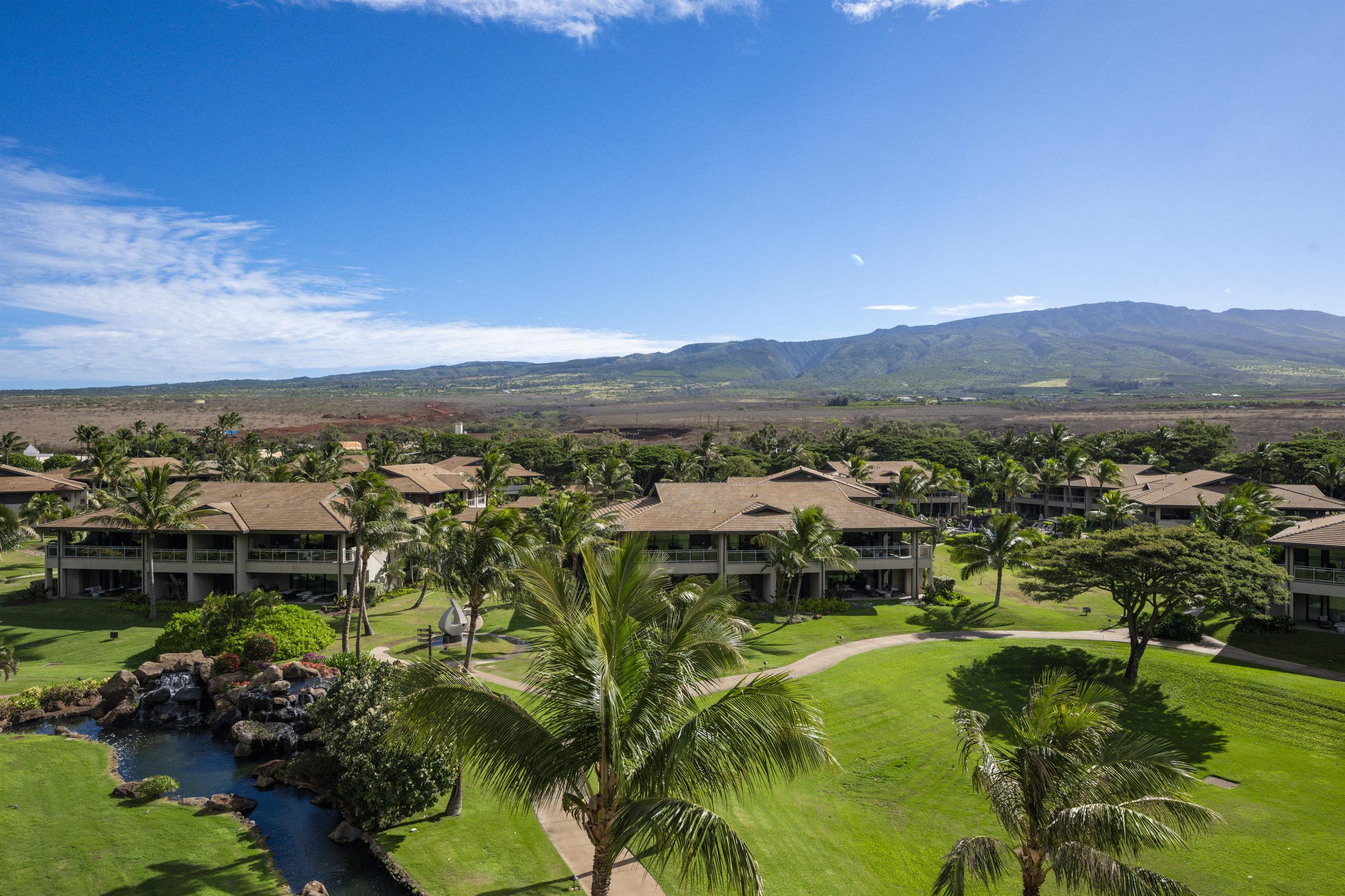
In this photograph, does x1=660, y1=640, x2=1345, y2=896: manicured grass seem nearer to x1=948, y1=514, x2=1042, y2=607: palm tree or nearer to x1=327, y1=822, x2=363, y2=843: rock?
x1=327, y1=822, x2=363, y2=843: rock

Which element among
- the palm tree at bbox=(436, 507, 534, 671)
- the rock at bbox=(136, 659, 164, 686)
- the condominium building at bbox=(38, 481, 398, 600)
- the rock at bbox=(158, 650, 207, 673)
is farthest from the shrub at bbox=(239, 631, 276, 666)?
the condominium building at bbox=(38, 481, 398, 600)

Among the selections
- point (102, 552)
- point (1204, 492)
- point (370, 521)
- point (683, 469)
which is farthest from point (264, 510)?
point (1204, 492)

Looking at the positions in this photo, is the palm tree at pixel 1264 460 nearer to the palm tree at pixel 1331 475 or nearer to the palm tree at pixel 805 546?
the palm tree at pixel 1331 475

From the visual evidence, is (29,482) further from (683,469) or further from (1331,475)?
(1331,475)

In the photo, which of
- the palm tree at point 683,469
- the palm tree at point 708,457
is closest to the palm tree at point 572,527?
the palm tree at point 683,469

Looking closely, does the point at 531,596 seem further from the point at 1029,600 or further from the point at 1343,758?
the point at 1029,600

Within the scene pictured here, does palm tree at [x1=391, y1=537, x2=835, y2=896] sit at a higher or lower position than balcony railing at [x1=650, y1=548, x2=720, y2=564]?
higher

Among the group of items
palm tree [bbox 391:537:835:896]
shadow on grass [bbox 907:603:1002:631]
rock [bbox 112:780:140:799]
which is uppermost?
palm tree [bbox 391:537:835:896]
